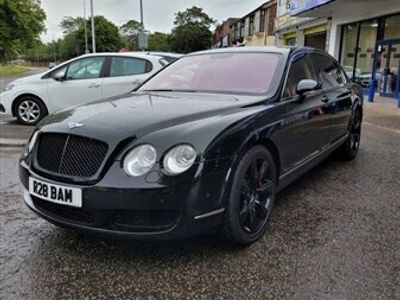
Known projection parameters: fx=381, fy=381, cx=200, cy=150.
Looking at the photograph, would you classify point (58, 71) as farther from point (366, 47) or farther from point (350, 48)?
point (350, 48)

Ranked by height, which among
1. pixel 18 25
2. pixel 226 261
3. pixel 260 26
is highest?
pixel 260 26

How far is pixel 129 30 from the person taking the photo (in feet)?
312

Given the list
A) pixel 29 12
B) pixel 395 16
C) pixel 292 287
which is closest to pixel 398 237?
pixel 292 287

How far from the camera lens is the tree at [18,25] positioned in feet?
121

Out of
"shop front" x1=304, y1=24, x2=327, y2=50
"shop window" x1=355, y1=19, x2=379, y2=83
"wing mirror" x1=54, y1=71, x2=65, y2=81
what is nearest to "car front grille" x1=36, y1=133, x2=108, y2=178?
"wing mirror" x1=54, y1=71, x2=65, y2=81

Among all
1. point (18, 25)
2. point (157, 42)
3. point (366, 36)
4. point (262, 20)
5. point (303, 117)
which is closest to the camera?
point (303, 117)

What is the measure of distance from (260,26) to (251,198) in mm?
36241

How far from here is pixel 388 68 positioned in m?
14.1

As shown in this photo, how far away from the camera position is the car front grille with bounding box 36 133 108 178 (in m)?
2.41

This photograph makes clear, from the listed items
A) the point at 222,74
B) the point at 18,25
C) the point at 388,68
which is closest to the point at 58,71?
the point at 222,74

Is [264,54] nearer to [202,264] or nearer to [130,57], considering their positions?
[202,264]

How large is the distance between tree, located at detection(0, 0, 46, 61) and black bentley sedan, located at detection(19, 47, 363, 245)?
1554 inches

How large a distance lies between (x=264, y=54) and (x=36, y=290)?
287 centimetres

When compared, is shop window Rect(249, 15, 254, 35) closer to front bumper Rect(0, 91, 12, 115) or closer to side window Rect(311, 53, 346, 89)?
front bumper Rect(0, 91, 12, 115)
